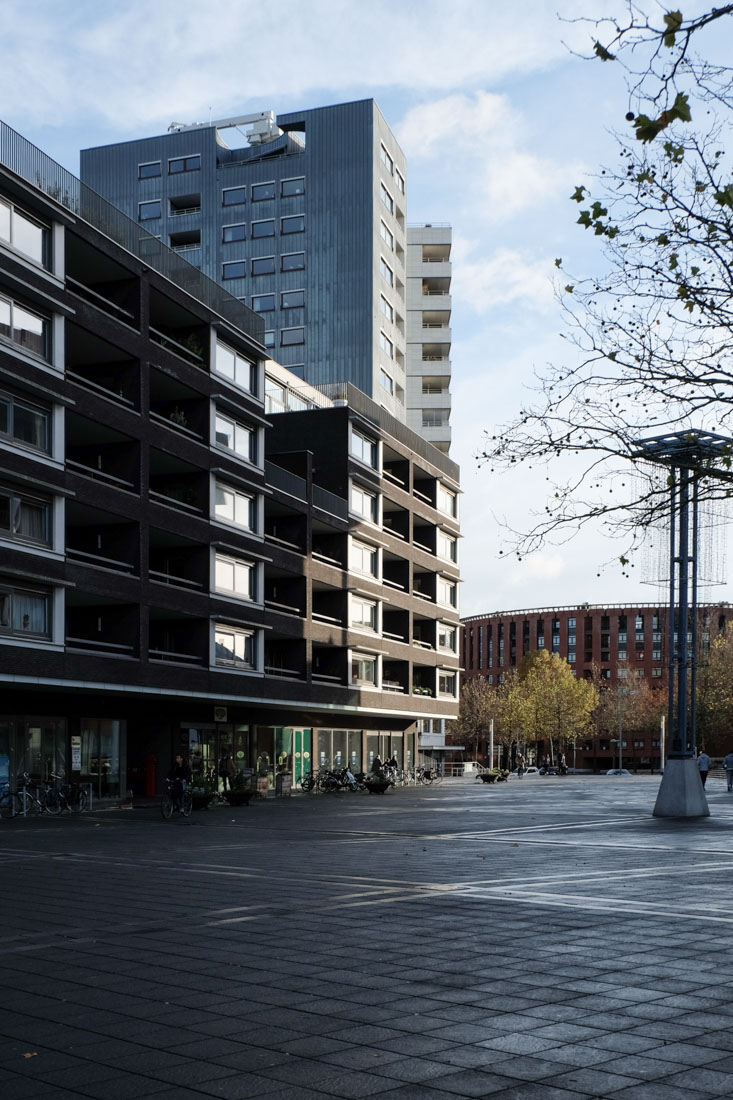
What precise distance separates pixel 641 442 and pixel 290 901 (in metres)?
6.25

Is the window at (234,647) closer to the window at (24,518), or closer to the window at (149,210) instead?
the window at (24,518)

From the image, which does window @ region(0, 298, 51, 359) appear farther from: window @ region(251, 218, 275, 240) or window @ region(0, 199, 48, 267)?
window @ region(251, 218, 275, 240)

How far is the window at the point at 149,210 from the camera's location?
82.1 m

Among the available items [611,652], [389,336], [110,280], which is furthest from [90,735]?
[611,652]

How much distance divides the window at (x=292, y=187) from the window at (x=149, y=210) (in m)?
9.10

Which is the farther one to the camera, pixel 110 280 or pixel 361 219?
pixel 361 219

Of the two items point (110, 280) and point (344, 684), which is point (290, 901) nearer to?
point (110, 280)

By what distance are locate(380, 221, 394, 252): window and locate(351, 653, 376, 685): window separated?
1258 inches

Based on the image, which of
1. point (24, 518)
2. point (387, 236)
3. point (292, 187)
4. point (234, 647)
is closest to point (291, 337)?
point (387, 236)

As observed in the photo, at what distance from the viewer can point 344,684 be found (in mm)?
56594

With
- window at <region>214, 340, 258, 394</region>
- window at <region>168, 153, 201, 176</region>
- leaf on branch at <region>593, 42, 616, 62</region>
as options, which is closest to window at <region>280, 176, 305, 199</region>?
A: window at <region>168, 153, 201, 176</region>

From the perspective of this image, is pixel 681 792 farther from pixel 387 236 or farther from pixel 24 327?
pixel 387 236

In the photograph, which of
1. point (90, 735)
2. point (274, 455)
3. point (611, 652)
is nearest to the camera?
point (90, 735)

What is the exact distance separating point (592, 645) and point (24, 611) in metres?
135
